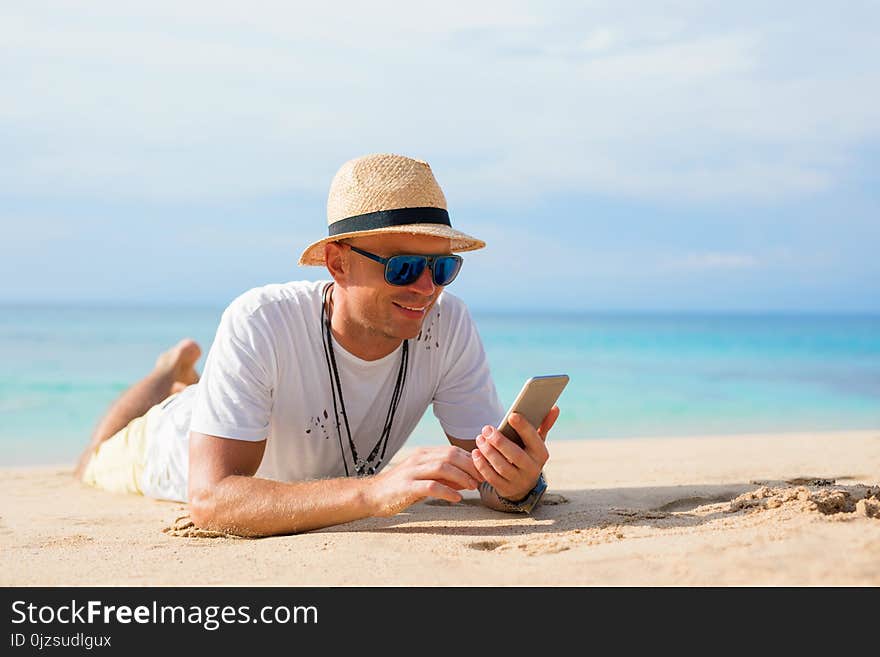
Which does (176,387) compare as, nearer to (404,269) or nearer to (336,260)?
(336,260)

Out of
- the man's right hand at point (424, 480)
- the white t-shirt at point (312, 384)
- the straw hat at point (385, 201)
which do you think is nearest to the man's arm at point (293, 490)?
the man's right hand at point (424, 480)

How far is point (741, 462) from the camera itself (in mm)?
6309

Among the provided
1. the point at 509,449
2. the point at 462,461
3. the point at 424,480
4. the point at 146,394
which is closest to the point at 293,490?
the point at 424,480

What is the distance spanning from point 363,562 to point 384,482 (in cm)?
38

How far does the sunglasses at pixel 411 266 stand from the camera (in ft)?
12.7

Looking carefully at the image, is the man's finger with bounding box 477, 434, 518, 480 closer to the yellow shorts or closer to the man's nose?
the man's nose

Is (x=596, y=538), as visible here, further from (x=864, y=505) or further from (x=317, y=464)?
(x=317, y=464)

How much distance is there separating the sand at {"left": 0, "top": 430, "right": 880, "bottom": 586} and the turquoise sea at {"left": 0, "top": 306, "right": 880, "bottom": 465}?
6032 millimetres

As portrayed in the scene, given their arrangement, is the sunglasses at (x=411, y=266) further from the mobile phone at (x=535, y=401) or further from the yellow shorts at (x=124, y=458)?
the yellow shorts at (x=124, y=458)

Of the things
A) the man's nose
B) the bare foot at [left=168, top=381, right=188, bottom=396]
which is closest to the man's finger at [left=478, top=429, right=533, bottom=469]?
the man's nose

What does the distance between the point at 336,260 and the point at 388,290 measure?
12.6 inches
